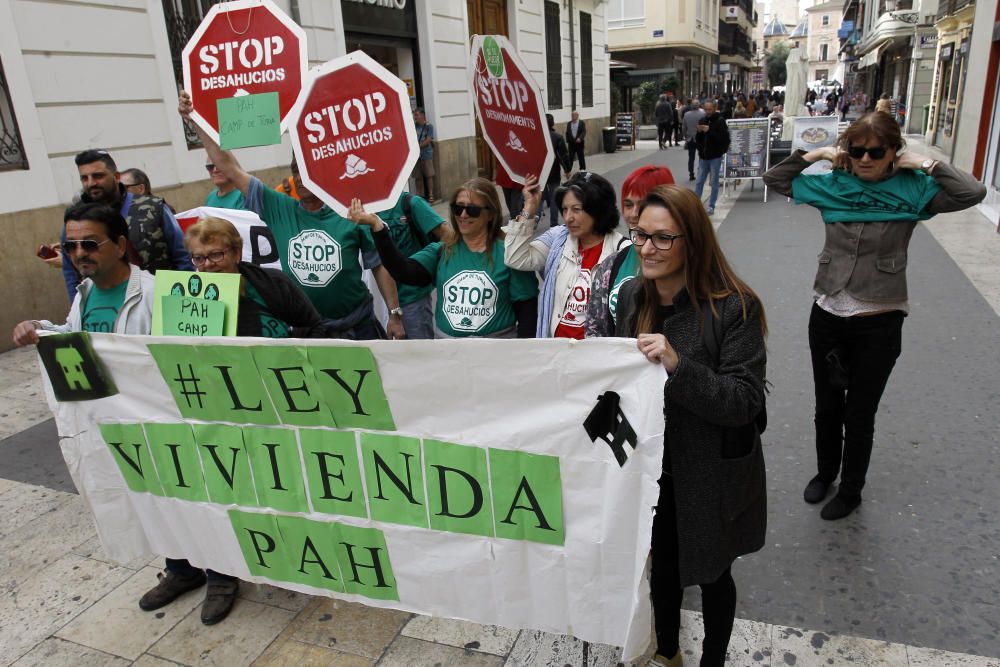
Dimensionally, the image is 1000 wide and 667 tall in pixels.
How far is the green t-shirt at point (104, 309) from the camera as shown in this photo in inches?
114

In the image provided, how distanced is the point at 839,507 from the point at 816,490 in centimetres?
17

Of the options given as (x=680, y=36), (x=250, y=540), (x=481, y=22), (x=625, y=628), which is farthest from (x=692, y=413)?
(x=680, y=36)

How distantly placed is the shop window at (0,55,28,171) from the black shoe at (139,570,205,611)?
5446mm

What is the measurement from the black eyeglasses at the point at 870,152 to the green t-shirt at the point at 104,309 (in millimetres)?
3137

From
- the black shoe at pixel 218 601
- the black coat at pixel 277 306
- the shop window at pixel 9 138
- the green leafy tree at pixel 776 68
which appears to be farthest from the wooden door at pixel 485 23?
the green leafy tree at pixel 776 68

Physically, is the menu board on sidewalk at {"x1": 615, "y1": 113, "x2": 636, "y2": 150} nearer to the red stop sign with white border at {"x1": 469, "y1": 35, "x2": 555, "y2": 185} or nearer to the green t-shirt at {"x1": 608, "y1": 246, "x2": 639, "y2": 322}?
the red stop sign with white border at {"x1": 469, "y1": 35, "x2": 555, "y2": 185}

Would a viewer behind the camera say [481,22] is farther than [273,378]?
Yes

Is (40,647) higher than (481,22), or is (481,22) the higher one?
(481,22)

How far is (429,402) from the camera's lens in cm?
240

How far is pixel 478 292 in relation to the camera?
3.28 metres

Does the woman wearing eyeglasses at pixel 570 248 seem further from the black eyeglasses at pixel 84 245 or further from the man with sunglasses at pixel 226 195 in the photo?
the man with sunglasses at pixel 226 195

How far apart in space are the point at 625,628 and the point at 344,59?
240 centimetres

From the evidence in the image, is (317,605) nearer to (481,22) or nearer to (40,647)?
(40,647)

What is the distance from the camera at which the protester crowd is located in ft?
6.86
